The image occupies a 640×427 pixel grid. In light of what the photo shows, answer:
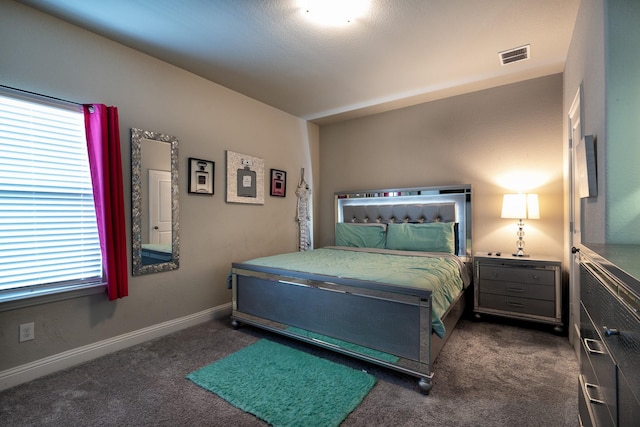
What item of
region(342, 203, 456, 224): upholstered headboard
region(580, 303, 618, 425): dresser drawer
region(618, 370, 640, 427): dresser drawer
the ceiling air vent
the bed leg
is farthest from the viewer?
region(342, 203, 456, 224): upholstered headboard

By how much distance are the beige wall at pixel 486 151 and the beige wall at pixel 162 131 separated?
1314 millimetres

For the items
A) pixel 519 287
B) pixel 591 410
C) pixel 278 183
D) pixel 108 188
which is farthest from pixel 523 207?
pixel 108 188

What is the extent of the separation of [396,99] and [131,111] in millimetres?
2851

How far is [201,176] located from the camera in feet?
10.1

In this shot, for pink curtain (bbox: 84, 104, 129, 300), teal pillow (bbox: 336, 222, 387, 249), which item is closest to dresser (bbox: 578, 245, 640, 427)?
teal pillow (bbox: 336, 222, 387, 249)

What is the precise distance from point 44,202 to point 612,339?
10.2 ft

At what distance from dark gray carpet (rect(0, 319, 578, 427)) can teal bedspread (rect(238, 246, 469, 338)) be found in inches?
16.8

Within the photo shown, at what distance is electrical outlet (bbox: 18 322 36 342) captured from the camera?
2.02 m

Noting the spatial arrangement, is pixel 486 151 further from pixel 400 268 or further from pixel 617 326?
pixel 617 326

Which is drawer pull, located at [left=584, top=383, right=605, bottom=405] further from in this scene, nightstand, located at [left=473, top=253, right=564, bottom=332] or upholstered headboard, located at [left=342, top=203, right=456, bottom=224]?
upholstered headboard, located at [left=342, top=203, right=456, bottom=224]

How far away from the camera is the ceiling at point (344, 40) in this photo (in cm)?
209

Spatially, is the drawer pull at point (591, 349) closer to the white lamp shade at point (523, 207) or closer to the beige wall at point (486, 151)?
the white lamp shade at point (523, 207)

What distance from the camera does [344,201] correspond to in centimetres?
441

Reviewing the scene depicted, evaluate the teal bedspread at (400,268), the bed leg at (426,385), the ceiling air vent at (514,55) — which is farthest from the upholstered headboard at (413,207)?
the bed leg at (426,385)
